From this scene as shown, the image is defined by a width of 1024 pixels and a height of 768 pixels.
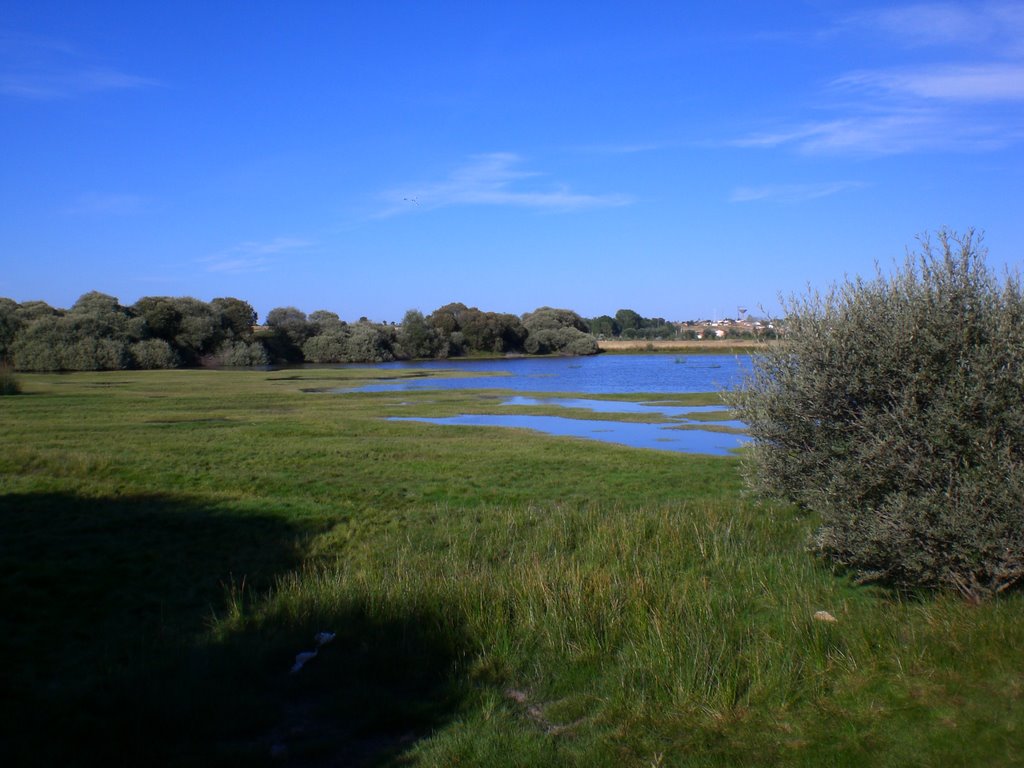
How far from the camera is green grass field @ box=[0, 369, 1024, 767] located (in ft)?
21.0

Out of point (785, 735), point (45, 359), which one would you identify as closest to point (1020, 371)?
point (785, 735)

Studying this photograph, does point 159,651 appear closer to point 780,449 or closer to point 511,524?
point 511,524

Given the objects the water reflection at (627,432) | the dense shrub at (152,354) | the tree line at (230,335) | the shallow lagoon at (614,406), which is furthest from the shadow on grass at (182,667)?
the dense shrub at (152,354)

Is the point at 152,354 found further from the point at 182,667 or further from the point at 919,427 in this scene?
the point at 919,427

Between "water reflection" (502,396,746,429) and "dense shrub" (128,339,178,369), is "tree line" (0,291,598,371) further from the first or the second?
"water reflection" (502,396,746,429)

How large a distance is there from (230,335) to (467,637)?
328ft

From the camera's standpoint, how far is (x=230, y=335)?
337ft

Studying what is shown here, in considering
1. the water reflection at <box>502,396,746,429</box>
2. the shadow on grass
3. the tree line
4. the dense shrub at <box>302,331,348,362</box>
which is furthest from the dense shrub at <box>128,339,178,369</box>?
the shadow on grass

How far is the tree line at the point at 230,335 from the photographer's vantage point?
259ft

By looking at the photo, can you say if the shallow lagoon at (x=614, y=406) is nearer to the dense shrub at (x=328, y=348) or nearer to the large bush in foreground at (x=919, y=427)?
the large bush in foreground at (x=919, y=427)

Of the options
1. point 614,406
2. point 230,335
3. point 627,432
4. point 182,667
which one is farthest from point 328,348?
point 182,667

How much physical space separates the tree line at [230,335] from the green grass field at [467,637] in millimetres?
69381

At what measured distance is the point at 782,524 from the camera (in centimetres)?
1345

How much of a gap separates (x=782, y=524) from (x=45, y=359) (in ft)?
262
